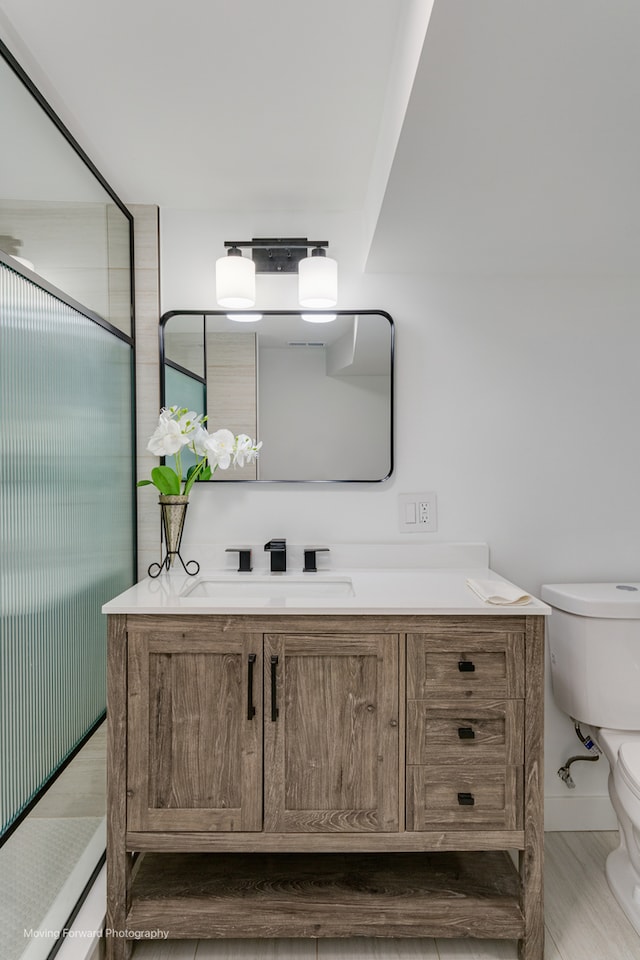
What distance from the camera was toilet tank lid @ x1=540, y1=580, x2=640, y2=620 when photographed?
194 cm

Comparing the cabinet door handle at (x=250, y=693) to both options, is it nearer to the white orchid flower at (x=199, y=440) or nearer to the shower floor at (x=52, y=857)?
the shower floor at (x=52, y=857)

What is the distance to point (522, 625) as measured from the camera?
5.29 ft

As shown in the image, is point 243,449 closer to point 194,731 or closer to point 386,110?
point 194,731

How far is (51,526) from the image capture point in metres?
1.49

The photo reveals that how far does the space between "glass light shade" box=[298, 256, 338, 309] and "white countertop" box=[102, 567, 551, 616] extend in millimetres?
955

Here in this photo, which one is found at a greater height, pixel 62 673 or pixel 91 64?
pixel 91 64

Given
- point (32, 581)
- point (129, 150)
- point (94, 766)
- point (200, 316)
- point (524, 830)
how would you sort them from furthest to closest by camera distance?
point (200, 316) < point (129, 150) < point (94, 766) < point (524, 830) < point (32, 581)

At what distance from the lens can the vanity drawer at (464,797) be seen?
5.25ft

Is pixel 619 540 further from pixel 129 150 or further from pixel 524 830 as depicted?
pixel 129 150

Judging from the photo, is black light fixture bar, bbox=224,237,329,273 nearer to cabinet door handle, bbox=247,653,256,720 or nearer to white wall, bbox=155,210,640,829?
white wall, bbox=155,210,640,829

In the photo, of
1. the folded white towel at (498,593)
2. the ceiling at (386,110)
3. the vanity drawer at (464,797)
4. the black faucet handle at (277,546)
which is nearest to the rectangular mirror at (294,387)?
the black faucet handle at (277,546)

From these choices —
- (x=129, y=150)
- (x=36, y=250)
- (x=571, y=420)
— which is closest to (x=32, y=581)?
(x=36, y=250)

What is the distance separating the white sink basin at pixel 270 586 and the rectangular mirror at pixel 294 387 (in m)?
0.37

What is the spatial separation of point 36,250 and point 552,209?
1340 mm
